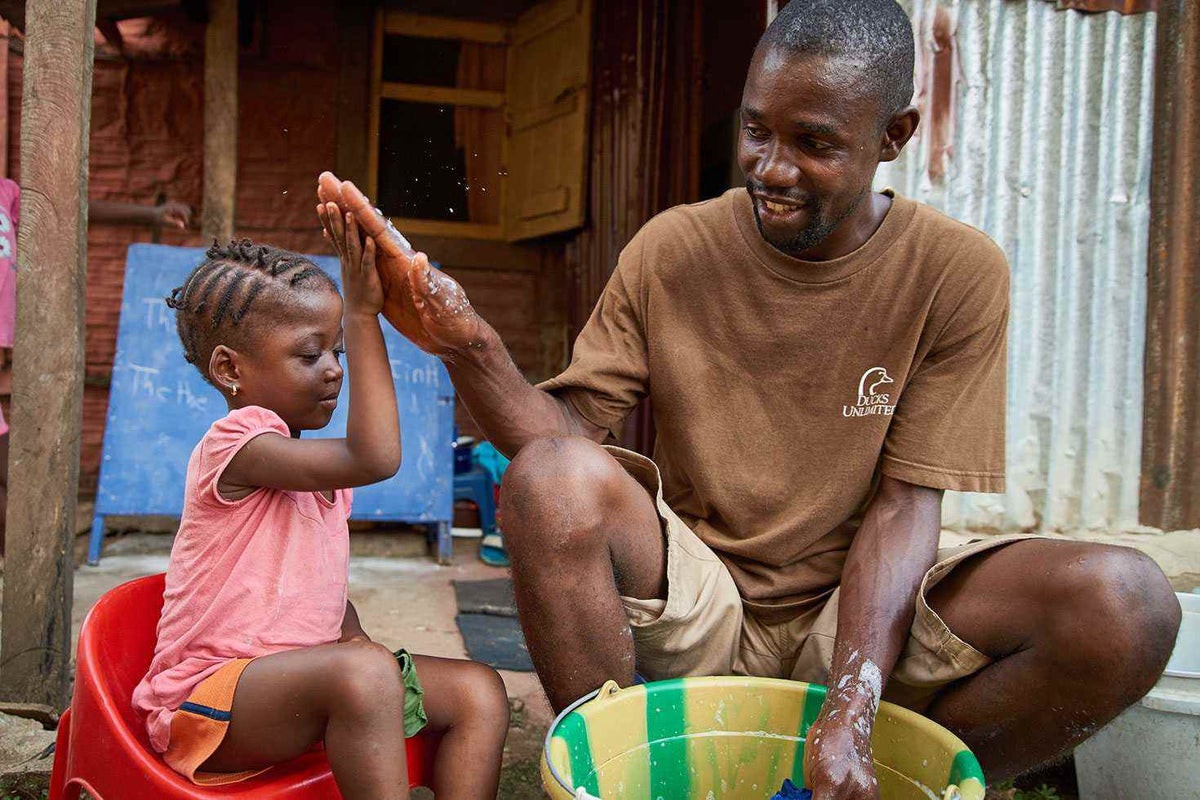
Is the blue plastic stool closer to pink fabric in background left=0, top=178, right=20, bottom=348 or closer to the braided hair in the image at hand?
pink fabric in background left=0, top=178, right=20, bottom=348

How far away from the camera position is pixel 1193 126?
3207mm

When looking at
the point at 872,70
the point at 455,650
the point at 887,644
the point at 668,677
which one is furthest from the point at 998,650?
the point at 455,650

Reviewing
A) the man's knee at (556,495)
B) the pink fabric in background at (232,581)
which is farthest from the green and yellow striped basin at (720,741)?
the pink fabric in background at (232,581)

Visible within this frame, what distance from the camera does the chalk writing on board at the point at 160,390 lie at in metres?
4.31

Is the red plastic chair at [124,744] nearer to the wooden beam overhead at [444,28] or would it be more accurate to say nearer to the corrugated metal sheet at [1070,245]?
the corrugated metal sheet at [1070,245]

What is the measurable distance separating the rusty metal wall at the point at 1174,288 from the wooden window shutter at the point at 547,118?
105 inches

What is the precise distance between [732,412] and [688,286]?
0.83ft

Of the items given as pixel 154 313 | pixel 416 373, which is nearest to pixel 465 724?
pixel 416 373

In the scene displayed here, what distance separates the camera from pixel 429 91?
18.4ft

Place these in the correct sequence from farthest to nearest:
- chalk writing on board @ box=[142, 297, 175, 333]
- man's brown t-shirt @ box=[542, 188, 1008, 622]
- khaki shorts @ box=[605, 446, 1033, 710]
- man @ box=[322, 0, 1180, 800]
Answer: chalk writing on board @ box=[142, 297, 175, 333] → man's brown t-shirt @ box=[542, 188, 1008, 622] → khaki shorts @ box=[605, 446, 1033, 710] → man @ box=[322, 0, 1180, 800]

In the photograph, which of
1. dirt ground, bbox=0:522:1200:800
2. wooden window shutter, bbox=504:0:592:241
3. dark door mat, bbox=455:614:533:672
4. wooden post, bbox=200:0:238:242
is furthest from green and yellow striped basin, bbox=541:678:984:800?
wooden window shutter, bbox=504:0:592:241

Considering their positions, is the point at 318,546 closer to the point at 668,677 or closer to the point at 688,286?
the point at 668,677

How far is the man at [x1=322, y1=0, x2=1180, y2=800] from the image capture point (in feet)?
5.27

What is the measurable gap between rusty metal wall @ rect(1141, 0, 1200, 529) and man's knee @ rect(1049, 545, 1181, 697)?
6.14ft
